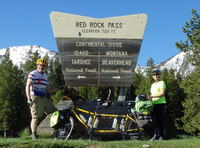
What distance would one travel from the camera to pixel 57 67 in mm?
64000

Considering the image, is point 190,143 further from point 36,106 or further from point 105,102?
point 36,106

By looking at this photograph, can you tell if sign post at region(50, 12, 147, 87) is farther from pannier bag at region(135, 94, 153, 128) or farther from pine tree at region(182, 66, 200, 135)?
pine tree at region(182, 66, 200, 135)

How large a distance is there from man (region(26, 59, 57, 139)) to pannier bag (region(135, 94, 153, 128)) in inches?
93.1

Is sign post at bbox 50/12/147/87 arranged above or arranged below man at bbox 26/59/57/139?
above

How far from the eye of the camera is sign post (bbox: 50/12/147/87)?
11.6 m

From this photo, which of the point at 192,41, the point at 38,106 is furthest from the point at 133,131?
the point at 192,41

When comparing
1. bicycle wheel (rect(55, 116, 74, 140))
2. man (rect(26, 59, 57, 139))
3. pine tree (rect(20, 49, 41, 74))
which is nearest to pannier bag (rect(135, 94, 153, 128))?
bicycle wheel (rect(55, 116, 74, 140))

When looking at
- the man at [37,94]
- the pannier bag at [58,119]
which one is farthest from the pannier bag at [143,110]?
the man at [37,94]

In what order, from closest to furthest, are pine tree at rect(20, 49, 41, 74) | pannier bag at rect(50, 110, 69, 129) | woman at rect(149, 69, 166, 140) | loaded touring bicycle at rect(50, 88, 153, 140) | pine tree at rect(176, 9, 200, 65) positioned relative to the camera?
woman at rect(149, 69, 166, 140) → pannier bag at rect(50, 110, 69, 129) → loaded touring bicycle at rect(50, 88, 153, 140) → pine tree at rect(176, 9, 200, 65) → pine tree at rect(20, 49, 41, 74)

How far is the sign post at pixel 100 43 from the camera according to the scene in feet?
38.0

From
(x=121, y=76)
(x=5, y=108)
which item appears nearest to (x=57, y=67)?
(x=5, y=108)

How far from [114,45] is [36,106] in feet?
14.9

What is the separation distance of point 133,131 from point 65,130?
1837 millimetres

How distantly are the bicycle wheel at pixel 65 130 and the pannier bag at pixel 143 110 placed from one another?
179 cm
